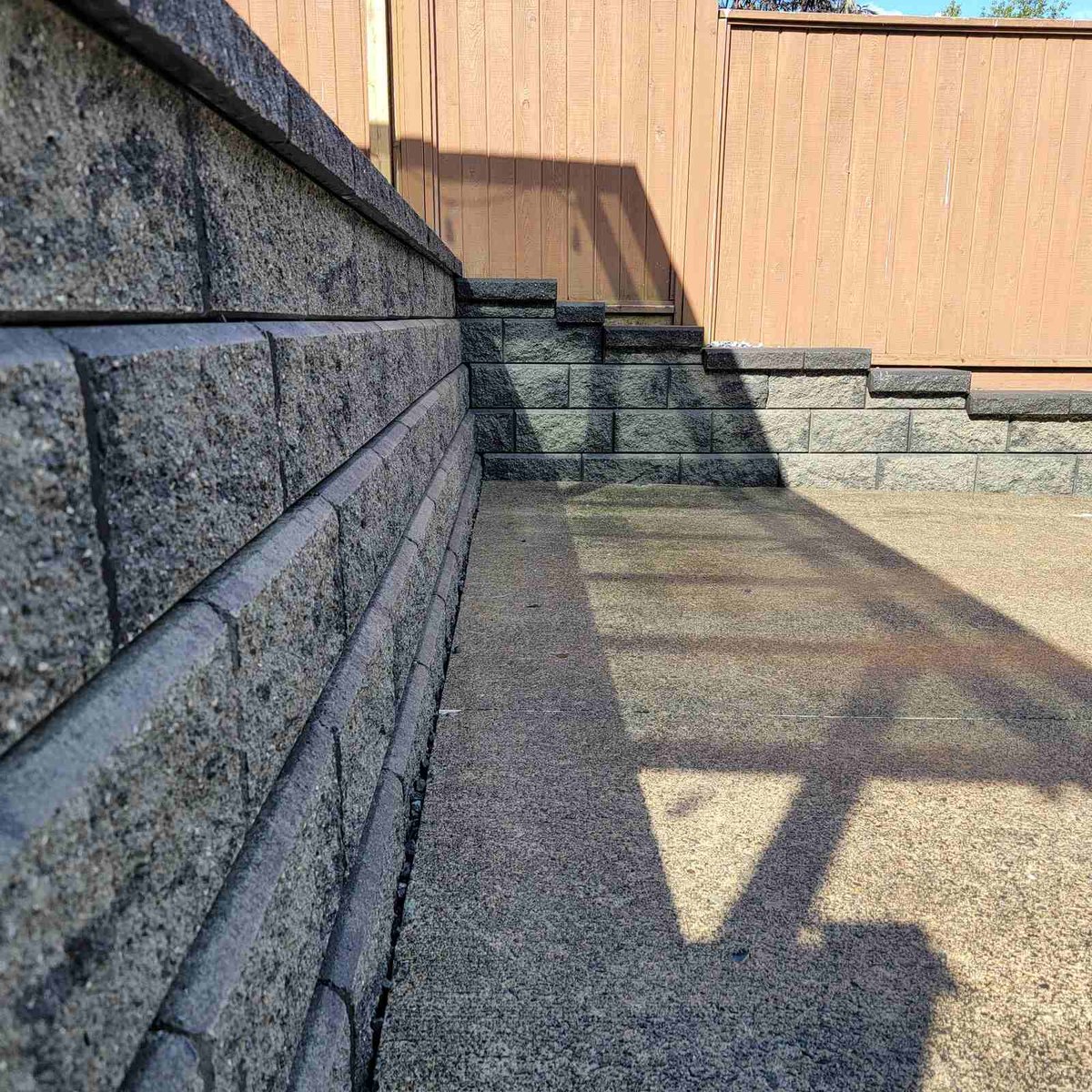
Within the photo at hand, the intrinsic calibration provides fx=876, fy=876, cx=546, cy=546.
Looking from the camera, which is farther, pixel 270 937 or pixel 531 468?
pixel 531 468

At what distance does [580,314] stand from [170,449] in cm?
556

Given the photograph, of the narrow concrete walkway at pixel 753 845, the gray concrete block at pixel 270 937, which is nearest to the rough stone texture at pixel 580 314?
the narrow concrete walkway at pixel 753 845

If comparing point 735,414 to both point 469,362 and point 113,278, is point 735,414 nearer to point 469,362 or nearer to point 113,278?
point 469,362

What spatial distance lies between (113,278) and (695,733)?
216cm

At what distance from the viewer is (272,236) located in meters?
1.22

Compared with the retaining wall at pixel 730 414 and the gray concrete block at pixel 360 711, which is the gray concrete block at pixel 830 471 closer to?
the retaining wall at pixel 730 414

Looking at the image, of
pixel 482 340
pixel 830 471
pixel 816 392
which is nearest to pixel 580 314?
pixel 482 340

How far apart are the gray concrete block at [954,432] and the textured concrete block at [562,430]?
2221 millimetres

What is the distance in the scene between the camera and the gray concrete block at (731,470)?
6.37 m

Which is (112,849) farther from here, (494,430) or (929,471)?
(929,471)

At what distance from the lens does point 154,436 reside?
2.55ft

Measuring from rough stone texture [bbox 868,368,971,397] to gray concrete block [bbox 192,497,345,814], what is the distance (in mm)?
5549

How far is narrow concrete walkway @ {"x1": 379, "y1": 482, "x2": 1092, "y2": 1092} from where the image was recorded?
1.45 meters

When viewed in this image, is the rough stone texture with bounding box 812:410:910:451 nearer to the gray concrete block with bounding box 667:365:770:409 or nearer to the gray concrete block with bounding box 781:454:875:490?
the gray concrete block with bounding box 781:454:875:490
